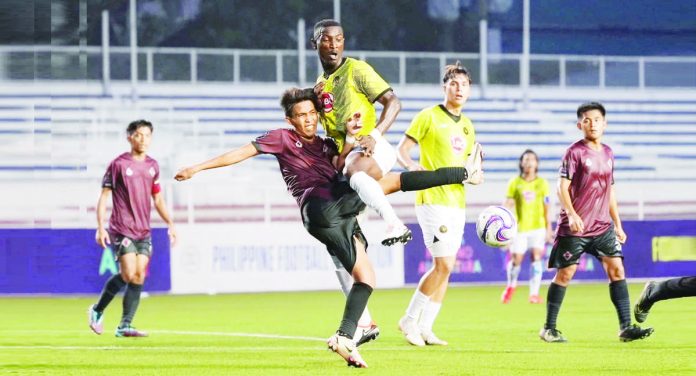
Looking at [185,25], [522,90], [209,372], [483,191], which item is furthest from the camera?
[185,25]

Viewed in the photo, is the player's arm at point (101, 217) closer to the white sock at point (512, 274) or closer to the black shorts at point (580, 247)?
the black shorts at point (580, 247)

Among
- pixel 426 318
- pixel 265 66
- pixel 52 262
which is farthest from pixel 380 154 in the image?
pixel 265 66

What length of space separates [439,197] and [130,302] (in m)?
3.20

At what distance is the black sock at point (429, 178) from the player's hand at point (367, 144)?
0.35 m

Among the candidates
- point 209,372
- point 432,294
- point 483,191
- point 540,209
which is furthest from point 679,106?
point 209,372

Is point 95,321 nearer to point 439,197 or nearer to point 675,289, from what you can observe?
point 439,197

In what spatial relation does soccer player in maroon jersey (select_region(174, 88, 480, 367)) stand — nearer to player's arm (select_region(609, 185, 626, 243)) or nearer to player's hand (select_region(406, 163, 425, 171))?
player's hand (select_region(406, 163, 425, 171))

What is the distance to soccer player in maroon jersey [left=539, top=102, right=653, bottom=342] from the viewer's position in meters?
10.3

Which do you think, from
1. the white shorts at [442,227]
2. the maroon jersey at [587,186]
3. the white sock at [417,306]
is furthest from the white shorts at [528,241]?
the white shorts at [442,227]

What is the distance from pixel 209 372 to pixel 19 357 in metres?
1.97

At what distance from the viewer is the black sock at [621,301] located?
10328mm

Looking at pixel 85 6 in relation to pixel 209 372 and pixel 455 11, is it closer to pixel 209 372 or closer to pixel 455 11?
pixel 455 11

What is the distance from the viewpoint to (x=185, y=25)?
3566 cm

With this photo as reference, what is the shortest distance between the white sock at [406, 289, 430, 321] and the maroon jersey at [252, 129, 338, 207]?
186 cm
